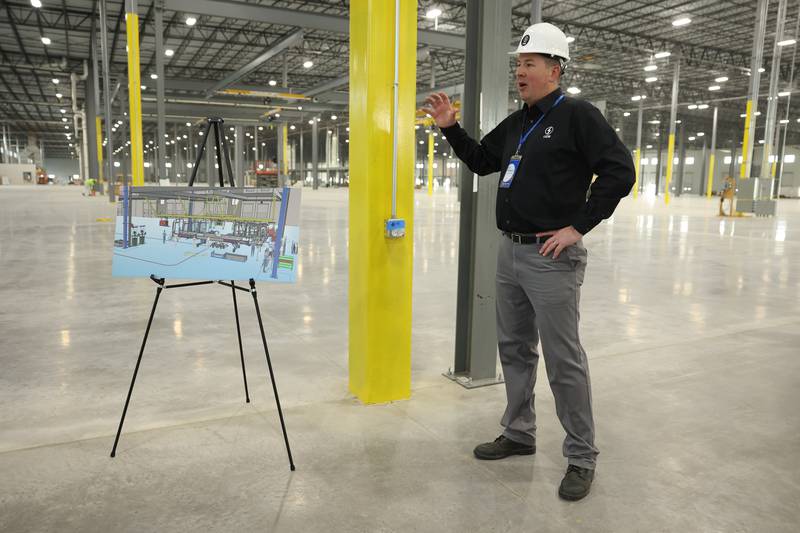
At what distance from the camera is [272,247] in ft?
8.98

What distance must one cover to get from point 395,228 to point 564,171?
1165mm

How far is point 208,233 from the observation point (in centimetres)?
278

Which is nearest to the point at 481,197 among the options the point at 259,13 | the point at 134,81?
the point at 134,81

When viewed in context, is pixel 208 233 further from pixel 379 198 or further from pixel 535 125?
pixel 535 125

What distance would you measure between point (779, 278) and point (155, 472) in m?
8.79

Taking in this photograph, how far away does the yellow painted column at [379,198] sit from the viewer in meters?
3.27

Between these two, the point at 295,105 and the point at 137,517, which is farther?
the point at 295,105

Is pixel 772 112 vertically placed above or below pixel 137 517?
above

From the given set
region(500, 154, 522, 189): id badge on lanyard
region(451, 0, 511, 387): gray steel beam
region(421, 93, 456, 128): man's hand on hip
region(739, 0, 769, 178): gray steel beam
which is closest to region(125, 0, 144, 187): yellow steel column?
region(451, 0, 511, 387): gray steel beam

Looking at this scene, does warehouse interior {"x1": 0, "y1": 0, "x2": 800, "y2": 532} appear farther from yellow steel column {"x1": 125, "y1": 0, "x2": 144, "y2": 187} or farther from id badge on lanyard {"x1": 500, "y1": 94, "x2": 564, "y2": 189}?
yellow steel column {"x1": 125, "y1": 0, "x2": 144, "y2": 187}

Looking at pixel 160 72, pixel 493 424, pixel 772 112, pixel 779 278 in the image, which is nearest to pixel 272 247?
pixel 493 424

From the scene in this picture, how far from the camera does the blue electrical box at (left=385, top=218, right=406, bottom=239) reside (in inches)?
131

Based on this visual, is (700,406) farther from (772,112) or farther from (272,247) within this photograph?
(772,112)

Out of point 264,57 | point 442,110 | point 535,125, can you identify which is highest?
point 264,57
